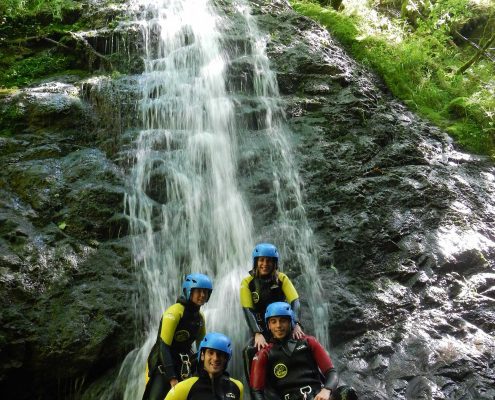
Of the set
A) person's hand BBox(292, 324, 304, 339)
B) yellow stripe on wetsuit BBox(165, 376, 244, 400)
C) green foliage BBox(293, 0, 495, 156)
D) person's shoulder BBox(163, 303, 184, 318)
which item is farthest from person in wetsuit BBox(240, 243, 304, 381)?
green foliage BBox(293, 0, 495, 156)

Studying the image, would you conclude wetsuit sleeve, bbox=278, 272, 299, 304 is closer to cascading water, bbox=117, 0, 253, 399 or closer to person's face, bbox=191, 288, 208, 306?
cascading water, bbox=117, 0, 253, 399

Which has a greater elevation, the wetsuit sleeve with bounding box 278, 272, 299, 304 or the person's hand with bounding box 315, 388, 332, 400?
the person's hand with bounding box 315, 388, 332, 400

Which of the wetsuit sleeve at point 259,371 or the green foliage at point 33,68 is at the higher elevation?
the wetsuit sleeve at point 259,371

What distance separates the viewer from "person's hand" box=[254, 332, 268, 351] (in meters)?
5.05

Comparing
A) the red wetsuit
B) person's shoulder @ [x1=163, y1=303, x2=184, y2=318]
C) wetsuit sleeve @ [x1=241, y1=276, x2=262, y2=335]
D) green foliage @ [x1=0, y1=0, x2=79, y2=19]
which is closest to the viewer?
the red wetsuit

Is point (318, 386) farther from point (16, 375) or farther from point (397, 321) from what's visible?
point (16, 375)

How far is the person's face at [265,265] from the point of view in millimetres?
5773

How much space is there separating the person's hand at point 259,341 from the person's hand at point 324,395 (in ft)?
2.74

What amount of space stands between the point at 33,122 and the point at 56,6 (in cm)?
497

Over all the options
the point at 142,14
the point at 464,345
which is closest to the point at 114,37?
the point at 142,14

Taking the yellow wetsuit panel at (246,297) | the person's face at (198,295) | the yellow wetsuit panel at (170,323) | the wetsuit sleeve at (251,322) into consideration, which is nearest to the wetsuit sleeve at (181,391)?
the yellow wetsuit panel at (170,323)

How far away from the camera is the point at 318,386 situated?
4730 mm

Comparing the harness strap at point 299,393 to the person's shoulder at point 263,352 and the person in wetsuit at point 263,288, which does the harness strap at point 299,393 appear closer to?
the person's shoulder at point 263,352

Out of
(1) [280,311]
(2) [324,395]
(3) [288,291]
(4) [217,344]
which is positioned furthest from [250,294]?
(2) [324,395]
